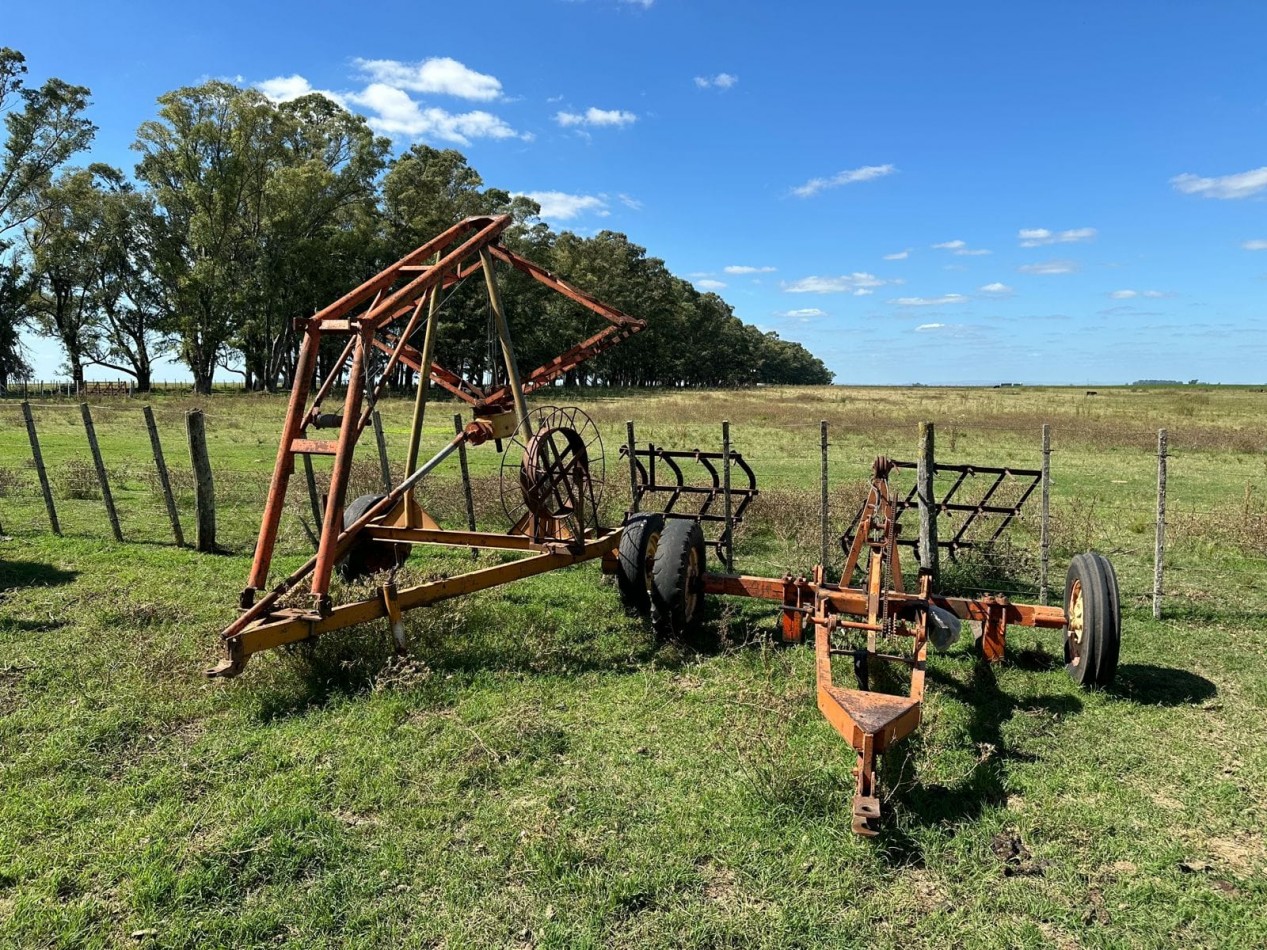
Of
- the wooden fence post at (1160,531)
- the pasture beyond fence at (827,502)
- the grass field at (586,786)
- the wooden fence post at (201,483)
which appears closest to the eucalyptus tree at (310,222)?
the pasture beyond fence at (827,502)

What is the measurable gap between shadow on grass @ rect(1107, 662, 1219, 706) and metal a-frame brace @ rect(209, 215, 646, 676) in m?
4.32

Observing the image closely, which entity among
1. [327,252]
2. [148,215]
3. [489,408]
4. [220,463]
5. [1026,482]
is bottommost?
[1026,482]

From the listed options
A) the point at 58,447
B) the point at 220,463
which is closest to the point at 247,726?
the point at 220,463

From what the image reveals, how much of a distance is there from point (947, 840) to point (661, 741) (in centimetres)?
180

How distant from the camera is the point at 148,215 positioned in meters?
46.9

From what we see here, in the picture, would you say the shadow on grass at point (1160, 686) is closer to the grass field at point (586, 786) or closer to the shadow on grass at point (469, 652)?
the grass field at point (586, 786)

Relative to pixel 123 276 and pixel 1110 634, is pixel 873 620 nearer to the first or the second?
pixel 1110 634

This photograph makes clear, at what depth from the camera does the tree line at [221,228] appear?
1670 inches

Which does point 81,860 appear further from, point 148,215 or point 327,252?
point 148,215

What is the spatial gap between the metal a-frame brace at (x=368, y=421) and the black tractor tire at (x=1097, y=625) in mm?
3854

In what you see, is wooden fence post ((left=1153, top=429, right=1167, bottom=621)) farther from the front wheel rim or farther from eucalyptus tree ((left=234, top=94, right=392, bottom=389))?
eucalyptus tree ((left=234, top=94, right=392, bottom=389))

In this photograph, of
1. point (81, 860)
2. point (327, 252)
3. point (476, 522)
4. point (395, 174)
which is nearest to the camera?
point (81, 860)

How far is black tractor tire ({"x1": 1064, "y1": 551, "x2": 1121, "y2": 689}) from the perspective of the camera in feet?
18.1

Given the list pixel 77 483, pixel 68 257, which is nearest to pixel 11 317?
pixel 68 257
